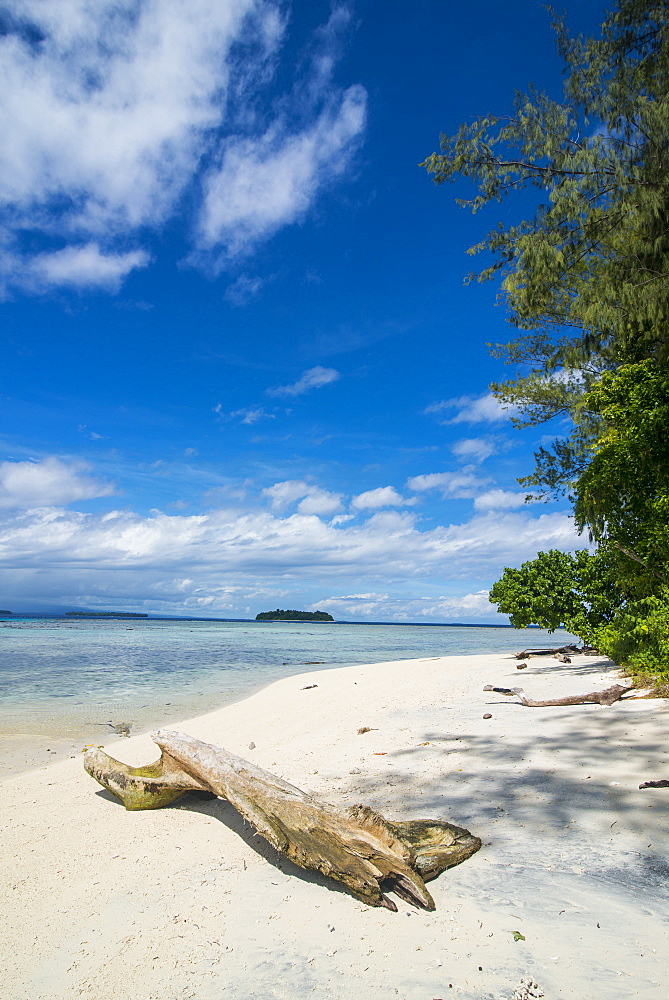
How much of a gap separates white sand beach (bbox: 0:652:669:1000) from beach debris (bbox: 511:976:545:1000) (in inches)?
1.7

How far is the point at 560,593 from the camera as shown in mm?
13977

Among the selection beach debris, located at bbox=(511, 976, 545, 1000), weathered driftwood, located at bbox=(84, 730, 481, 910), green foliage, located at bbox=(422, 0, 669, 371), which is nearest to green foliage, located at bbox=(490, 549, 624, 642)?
green foliage, located at bbox=(422, 0, 669, 371)

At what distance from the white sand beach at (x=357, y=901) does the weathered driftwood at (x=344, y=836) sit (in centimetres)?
12

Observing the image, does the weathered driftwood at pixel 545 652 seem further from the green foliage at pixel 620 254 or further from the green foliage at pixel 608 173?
the green foliage at pixel 608 173

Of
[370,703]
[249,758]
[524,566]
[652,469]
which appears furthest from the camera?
[524,566]

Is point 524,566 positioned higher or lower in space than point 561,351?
lower

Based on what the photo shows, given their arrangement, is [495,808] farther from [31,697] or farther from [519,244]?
[31,697]

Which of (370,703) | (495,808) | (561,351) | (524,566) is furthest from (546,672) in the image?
(495,808)

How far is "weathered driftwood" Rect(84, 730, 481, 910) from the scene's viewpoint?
3.23m

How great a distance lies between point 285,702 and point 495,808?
26.8 feet

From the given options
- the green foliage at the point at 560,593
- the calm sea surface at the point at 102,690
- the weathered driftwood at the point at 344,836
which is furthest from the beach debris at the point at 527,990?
the green foliage at the point at 560,593

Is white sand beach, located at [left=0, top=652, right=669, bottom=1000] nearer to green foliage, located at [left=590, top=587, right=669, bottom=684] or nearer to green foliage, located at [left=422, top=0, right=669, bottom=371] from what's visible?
green foliage, located at [left=590, top=587, right=669, bottom=684]

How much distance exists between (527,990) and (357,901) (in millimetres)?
1093

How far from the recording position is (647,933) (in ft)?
9.02
